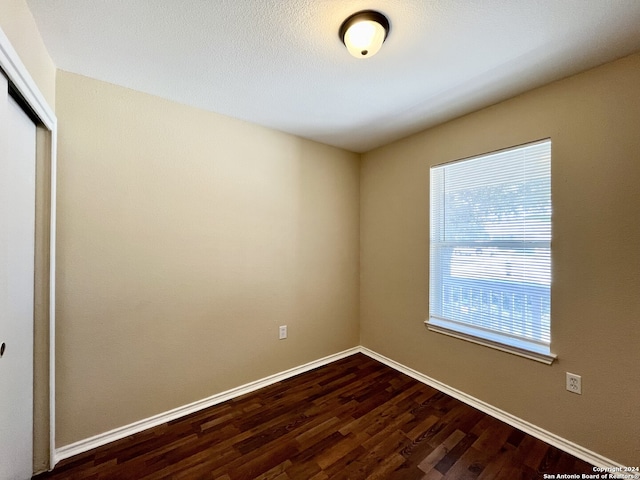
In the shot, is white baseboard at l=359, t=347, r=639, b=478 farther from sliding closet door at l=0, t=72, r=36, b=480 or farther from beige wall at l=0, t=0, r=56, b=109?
beige wall at l=0, t=0, r=56, b=109

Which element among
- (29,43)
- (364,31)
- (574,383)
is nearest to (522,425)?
(574,383)

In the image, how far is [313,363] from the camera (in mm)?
2770

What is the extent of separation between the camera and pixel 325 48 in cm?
145

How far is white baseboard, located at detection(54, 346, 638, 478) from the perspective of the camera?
1.59 m

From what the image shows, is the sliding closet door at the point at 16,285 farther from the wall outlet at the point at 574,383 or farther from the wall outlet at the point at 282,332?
the wall outlet at the point at 574,383

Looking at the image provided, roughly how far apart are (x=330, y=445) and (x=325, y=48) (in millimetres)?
2426

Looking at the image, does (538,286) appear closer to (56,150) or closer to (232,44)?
(232,44)

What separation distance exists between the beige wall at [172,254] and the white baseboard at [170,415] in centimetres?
5

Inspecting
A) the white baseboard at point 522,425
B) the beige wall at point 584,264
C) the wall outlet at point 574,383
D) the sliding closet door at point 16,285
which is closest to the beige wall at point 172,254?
the sliding closet door at point 16,285

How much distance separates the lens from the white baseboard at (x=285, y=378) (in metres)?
1.59

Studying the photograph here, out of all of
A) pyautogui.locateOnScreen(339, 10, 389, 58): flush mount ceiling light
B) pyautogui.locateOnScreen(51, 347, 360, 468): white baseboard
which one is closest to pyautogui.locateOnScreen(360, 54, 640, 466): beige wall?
pyautogui.locateOnScreen(339, 10, 389, 58): flush mount ceiling light

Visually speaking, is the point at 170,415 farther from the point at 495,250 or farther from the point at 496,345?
the point at 495,250

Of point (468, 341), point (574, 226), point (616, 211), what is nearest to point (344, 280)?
point (468, 341)

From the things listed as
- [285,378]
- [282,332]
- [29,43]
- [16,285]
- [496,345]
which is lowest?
[285,378]
